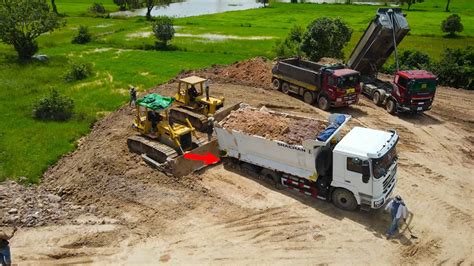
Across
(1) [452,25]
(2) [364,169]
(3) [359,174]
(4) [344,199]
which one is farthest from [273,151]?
(1) [452,25]

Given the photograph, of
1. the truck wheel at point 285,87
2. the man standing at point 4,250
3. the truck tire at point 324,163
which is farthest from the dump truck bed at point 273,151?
the truck wheel at point 285,87

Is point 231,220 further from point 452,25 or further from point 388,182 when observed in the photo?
point 452,25

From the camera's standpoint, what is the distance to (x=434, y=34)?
4784cm

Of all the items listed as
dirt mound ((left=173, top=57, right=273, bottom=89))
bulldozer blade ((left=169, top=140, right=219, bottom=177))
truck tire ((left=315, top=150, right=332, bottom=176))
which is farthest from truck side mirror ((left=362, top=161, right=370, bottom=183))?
dirt mound ((left=173, top=57, right=273, bottom=89))

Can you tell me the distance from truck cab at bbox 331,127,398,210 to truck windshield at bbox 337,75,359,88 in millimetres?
8471

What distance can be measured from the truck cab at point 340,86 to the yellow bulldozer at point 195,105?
585 cm

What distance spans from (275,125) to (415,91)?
375 inches

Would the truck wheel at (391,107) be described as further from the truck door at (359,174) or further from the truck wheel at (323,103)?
the truck door at (359,174)

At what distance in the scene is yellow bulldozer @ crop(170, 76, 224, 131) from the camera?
1923 centimetres

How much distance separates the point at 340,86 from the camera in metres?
22.0

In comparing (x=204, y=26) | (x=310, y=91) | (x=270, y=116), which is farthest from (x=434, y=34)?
(x=270, y=116)

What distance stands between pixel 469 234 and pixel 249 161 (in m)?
7.22

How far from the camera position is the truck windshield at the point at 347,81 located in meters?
22.0

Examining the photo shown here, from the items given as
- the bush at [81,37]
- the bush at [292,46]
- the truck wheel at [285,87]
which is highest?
the bush at [81,37]
